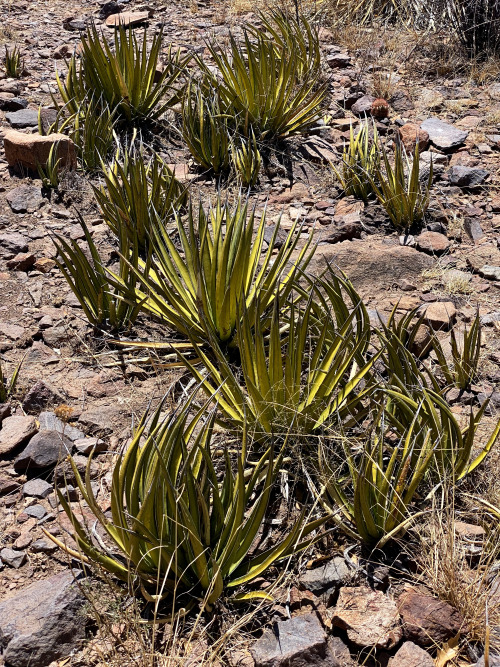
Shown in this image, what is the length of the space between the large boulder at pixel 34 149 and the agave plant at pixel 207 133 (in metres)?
0.68

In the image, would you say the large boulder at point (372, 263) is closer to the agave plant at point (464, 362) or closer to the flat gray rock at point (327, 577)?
the agave plant at point (464, 362)

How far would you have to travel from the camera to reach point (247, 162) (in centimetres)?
401

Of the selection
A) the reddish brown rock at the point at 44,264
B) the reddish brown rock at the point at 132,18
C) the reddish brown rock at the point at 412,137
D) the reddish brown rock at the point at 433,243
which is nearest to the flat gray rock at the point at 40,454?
the reddish brown rock at the point at 44,264

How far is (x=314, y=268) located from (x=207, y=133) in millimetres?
1305

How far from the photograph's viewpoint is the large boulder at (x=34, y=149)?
3838 millimetres

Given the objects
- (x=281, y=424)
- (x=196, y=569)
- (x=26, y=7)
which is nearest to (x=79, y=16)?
(x=26, y=7)

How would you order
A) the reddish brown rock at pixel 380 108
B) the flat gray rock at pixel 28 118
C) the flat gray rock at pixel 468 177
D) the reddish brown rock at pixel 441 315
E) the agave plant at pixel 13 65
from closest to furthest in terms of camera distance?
the reddish brown rock at pixel 441 315 < the flat gray rock at pixel 468 177 < the flat gray rock at pixel 28 118 < the reddish brown rock at pixel 380 108 < the agave plant at pixel 13 65

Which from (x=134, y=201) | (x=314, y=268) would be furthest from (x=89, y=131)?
(x=314, y=268)

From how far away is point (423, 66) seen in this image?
5.30 metres

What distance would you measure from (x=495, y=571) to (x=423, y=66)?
4.36 meters

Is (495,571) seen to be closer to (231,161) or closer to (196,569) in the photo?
(196,569)

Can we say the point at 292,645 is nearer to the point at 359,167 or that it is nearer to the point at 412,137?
the point at 359,167

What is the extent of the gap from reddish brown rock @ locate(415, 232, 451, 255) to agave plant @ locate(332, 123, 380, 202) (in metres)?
0.45

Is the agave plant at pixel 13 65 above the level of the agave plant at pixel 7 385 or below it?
above
